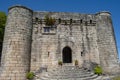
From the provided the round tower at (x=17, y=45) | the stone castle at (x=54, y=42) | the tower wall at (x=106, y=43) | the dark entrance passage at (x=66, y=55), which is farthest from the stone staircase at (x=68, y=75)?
the dark entrance passage at (x=66, y=55)

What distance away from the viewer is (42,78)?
42.9 ft

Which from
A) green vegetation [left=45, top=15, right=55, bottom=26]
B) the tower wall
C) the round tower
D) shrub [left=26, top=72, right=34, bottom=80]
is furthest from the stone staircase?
green vegetation [left=45, top=15, right=55, bottom=26]

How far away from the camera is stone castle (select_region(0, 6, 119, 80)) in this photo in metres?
14.2

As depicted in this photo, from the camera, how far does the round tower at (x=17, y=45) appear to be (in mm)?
13695

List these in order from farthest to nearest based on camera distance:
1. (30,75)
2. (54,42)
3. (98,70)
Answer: (54,42) < (98,70) < (30,75)

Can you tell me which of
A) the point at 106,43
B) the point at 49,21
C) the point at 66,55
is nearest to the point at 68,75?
the point at 66,55

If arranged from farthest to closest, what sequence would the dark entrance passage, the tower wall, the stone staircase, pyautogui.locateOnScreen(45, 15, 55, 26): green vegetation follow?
the dark entrance passage
pyautogui.locateOnScreen(45, 15, 55, 26): green vegetation
the tower wall
the stone staircase

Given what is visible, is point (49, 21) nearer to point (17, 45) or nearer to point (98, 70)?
point (17, 45)

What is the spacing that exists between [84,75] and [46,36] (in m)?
5.78

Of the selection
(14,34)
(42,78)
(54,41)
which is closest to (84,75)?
(42,78)

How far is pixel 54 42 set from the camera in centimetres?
1602

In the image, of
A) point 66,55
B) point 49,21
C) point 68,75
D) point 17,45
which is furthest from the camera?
point 66,55

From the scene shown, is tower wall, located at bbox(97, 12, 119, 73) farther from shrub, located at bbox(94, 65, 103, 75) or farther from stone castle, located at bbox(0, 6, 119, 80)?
shrub, located at bbox(94, 65, 103, 75)

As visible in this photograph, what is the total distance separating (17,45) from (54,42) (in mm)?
→ 3777
